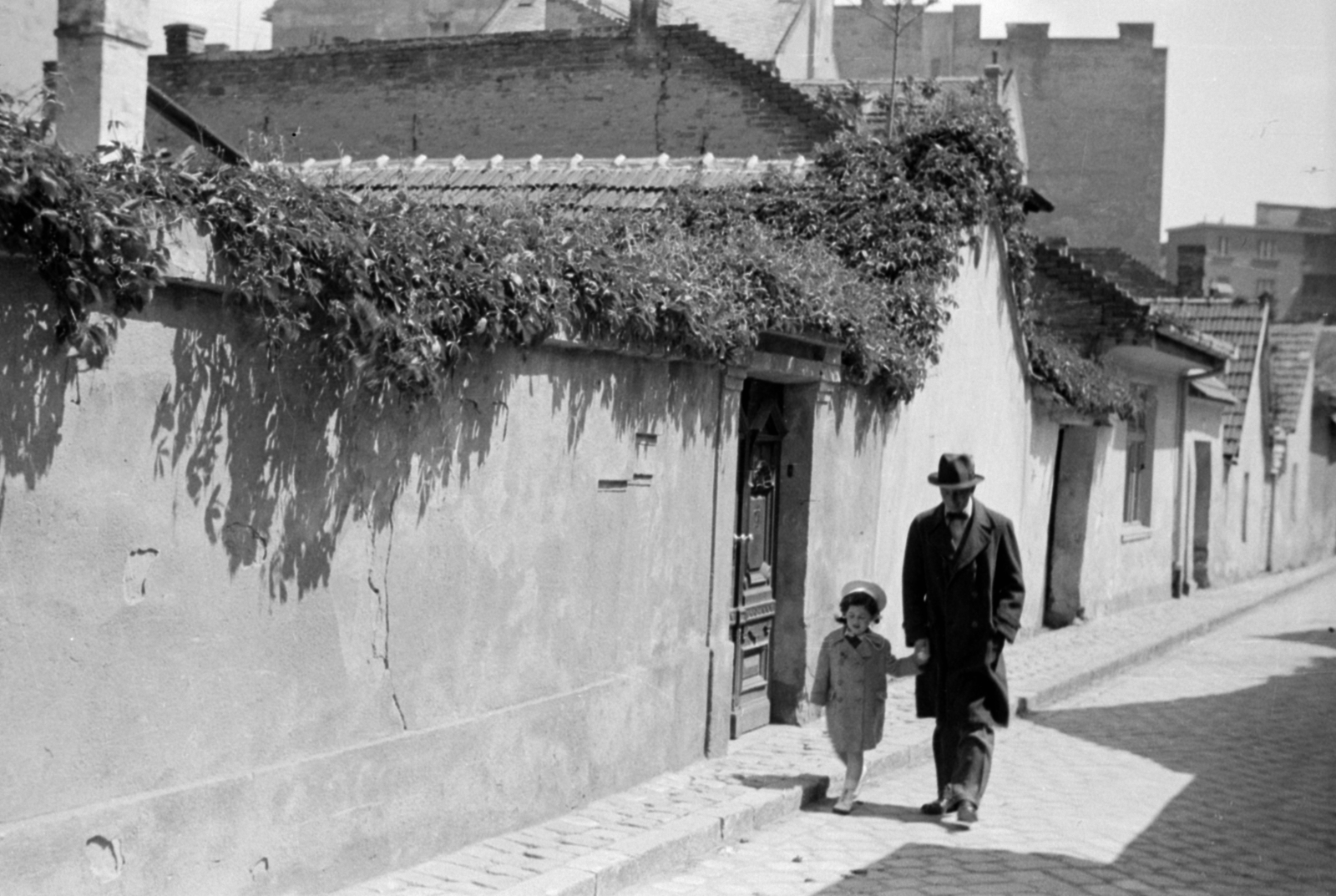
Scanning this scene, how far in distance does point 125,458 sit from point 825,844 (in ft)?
13.5

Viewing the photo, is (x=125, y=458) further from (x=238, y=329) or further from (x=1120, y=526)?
(x=1120, y=526)

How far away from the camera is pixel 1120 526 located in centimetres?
2161

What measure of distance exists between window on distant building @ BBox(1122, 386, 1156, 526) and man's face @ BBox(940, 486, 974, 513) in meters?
14.4

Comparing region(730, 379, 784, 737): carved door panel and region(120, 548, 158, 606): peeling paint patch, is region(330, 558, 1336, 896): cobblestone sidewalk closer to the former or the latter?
region(730, 379, 784, 737): carved door panel

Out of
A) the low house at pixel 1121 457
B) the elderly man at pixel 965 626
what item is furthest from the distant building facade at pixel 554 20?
the elderly man at pixel 965 626

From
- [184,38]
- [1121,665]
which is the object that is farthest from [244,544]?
[184,38]

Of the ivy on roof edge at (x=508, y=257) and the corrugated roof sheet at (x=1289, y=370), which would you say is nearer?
the ivy on roof edge at (x=508, y=257)

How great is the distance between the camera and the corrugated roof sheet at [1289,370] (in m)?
35.2

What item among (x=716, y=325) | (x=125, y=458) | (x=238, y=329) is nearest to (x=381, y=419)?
(x=238, y=329)

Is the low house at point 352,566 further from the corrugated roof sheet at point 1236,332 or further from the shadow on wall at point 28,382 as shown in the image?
the corrugated roof sheet at point 1236,332

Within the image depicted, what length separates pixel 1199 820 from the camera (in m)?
8.93

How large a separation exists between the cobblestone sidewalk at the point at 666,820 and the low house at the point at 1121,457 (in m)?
6.16

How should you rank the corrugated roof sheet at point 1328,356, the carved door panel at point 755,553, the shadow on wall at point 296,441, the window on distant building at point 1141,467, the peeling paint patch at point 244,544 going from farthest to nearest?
the corrugated roof sheet at point 1328,356
the window on distant building at point 1141,467
the carved door panel at point 755,553
the peeling paint patch at point 244,544
the shadow on wall at point 296,441

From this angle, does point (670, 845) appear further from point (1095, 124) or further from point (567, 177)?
point (1095, 124)
